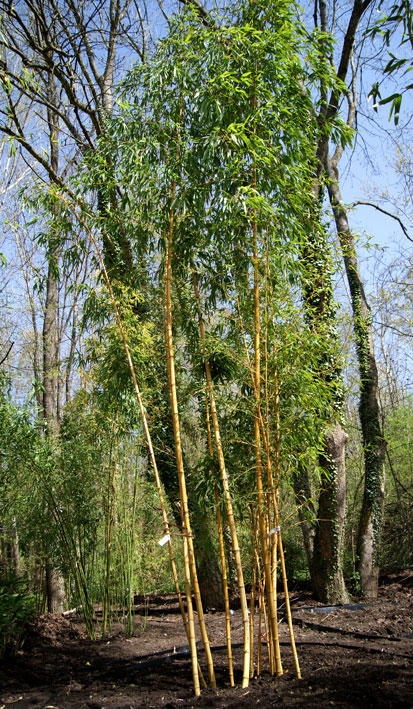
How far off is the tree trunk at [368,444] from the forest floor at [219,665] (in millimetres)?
360

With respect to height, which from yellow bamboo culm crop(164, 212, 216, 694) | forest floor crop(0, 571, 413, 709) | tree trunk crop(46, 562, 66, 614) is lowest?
forest floor crop(0, 571, 413, 709)

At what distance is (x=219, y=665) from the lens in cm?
302

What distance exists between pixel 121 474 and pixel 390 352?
22.6ft

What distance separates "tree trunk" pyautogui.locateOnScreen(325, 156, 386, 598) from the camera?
17.2ft

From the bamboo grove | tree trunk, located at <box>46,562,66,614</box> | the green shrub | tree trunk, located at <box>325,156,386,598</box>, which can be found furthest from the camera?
tree trunk, located at <box>46,562,66,614</box>

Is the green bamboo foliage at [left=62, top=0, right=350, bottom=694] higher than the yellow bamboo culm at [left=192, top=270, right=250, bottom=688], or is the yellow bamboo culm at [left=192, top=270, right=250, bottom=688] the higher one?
the green bamboo foliage at [left=62, top=0, right=350, bottom=694]

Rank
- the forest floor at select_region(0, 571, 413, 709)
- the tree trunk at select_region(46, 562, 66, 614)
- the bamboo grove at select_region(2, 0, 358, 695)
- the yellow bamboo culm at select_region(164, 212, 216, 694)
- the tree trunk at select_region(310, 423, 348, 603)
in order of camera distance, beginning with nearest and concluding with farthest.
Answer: the forest floor at select_region(0, 571, 413, 709), the yellow bamboo culm at select_region(164, 212, 216, 694), the bamboo grove at select_region(2, 0, 358, 695), the tree trunk at select_region(310, 423, 348, 603), the tree trunk at select_region(46, 562, 66, 614)

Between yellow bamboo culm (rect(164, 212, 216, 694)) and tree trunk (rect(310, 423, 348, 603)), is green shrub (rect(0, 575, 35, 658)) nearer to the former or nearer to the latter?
yellow bamboo culm (rect(164, 212, 216, 694))

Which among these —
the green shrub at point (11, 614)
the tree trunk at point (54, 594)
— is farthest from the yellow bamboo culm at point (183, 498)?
the tree trunk at point (54, 594)

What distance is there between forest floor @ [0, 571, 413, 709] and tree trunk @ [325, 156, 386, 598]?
0.36 metres

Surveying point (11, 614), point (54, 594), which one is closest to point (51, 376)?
point (54, 594)

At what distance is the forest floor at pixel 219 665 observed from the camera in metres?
2.27

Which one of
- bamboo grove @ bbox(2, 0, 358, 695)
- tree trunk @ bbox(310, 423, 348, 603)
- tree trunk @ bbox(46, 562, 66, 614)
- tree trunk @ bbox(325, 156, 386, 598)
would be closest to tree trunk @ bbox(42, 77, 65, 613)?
tree trunk @ bbox(46, 562, 66, 614)

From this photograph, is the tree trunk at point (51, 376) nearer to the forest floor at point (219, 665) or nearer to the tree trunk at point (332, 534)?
the forest floor at point (219, 665)
